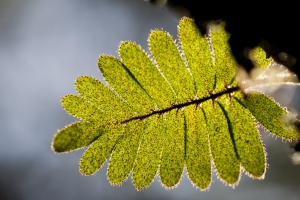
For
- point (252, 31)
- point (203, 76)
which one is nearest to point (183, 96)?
point (203, 76)

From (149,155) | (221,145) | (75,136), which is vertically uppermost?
(221,145)

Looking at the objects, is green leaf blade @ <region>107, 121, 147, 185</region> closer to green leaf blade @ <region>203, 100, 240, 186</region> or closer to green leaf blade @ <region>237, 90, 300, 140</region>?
green leaf blade @ <region>203, 100, 240, 186</region>

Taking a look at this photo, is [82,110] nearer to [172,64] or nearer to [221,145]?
[172,64]

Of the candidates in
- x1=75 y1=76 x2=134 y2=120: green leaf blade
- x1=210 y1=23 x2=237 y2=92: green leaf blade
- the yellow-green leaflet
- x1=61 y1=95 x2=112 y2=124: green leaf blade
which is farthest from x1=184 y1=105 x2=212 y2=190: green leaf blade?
x1=61 y1=95 x2=112 y2=124: green leaf blade

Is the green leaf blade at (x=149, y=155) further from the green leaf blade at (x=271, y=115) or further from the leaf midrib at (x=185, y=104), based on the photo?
the green leaf blade at (x=271, y=115)

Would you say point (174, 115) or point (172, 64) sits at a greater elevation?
point (172, 64)

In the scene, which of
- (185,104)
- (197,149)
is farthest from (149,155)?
(185,104)
